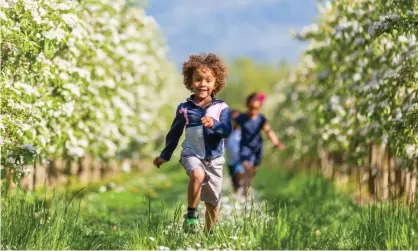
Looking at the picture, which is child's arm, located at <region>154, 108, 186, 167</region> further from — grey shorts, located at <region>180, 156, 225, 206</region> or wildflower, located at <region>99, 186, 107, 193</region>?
wildflower, located at <region>99, 186, 107, 193</region>

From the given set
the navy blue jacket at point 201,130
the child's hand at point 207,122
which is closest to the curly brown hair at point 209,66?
the navy blue jacket at point 201,130

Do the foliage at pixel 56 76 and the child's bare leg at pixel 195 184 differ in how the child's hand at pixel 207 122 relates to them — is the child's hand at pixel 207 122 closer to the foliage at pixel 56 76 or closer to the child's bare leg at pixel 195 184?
the child's bare leg at pixel 195 184

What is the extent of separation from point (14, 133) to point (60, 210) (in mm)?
1250

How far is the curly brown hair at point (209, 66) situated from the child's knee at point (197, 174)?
1.19m

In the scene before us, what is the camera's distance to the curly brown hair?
8.56 meters

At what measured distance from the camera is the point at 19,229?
302 inches

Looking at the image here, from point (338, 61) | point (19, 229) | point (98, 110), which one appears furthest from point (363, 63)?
point (19, 229)

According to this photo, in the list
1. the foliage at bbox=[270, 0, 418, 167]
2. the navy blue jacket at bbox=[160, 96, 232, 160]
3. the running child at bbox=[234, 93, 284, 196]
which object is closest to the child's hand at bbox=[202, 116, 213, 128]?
the navy blue jacket at bbox=[160, 96, 232, 160]

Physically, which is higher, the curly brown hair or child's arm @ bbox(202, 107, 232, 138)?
the curly brown hair

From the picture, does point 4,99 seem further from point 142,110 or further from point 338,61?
point 142,110

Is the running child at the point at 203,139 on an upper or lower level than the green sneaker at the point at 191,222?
upper

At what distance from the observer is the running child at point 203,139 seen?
8117 millimetres

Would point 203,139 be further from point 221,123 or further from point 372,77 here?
point 372,77

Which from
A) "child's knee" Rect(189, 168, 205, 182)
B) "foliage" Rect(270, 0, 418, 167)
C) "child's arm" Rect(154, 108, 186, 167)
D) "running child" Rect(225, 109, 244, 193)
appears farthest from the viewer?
"running child" Rect(225, 109, 244, 193)
